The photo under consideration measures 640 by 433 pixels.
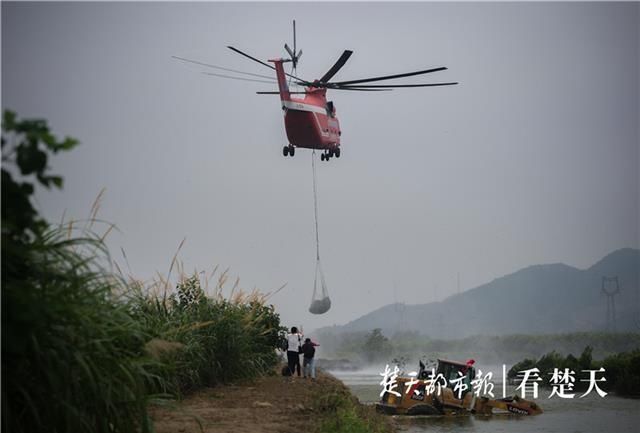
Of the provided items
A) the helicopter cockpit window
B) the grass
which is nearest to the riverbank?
the grass

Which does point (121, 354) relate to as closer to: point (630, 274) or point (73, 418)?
point (73, 418)

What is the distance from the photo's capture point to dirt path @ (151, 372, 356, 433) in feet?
41.4

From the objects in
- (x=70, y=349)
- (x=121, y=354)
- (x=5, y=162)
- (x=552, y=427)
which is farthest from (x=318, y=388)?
(x=552, y=427)

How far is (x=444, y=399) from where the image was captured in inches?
1315

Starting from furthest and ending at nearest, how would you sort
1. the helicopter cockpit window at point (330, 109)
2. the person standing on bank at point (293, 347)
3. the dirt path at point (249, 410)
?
1. the helicopter cockpit window at point (330, 109)
2. the person standing on bank at point (293, 347)
3. the dirt path at point (249, 410)

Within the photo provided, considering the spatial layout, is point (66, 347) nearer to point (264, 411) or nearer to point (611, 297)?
point (264, 411)

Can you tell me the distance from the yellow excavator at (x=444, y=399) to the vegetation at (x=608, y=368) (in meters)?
16.4

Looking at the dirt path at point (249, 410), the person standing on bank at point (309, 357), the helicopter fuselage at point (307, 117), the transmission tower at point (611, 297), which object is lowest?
the dirt path at point (249, 410)

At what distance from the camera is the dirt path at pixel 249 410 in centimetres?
1263

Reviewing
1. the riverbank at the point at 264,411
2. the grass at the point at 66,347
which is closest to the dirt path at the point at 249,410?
the riverbank at the point at 264,411

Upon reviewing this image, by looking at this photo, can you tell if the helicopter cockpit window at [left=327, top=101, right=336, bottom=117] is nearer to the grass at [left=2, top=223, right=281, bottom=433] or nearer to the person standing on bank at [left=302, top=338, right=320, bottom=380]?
the person standing on bank at [left=302, top=338, right=320, bottom=380]

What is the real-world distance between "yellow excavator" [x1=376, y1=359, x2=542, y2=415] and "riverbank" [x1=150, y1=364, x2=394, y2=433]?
48.1 ft

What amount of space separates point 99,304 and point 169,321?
261 inches

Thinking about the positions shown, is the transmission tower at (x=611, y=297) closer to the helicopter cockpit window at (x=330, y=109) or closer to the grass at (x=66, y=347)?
the helicopter cockpit window at (x=330, y=109)
